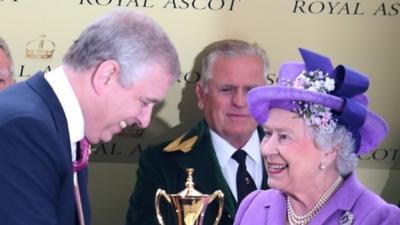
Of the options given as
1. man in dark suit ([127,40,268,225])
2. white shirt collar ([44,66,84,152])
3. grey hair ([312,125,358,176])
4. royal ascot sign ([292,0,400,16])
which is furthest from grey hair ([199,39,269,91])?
white shirt collar ([44,66,84,152])

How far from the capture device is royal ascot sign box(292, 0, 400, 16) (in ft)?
12.5

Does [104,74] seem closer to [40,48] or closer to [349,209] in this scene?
[349,209]

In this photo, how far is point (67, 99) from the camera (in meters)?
2.02

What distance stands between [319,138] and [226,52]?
120cm

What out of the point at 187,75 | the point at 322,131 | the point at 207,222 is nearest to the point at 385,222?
the point at 322,131

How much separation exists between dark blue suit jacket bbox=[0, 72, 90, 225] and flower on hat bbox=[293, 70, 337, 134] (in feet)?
2.53

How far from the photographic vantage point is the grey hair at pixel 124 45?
1.98 metres

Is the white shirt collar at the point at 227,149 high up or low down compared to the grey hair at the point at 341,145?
down

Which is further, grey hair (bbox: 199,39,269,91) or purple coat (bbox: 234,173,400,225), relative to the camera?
grey hair (bbox: 199,39,269,91)

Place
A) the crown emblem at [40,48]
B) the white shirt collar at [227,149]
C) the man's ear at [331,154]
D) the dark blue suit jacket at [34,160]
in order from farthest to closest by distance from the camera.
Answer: the crown emblem at [40,48], the white shirt collar at [227,149], the man's ear at [331,154], the dark blue suit jacket at [34,160]

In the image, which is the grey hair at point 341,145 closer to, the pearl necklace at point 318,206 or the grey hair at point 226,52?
the pearl necklace at point 318,206

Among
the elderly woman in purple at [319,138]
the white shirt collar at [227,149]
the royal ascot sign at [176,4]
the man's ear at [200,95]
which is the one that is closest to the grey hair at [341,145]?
the elderly woman in purple at [319,138]

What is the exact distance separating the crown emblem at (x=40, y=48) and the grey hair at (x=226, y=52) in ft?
2.08

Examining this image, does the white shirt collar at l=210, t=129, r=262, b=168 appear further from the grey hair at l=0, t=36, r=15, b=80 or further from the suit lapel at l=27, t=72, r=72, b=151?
the suit lapel at l=27, t=72, r=72, b=151
